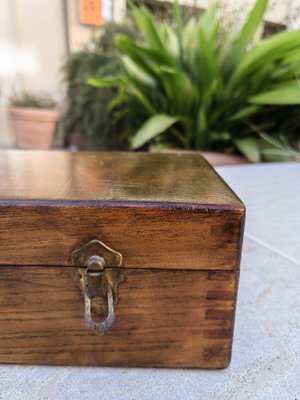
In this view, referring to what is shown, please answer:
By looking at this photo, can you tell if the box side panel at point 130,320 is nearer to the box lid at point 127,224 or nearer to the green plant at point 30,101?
the box lid at point 127,224

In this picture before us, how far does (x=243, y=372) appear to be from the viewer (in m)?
0.41

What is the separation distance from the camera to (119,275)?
399 millimetres

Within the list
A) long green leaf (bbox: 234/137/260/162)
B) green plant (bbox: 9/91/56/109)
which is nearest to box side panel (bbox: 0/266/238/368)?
long green leaf (bbox: 234/137/260/162)

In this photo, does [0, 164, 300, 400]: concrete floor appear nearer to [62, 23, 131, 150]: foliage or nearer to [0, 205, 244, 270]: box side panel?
[0, 205, 244, 270]: box side panel

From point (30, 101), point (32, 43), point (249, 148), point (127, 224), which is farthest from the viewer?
point (32, 43)

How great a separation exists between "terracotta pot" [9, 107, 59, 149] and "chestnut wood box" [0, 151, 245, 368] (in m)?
2.39

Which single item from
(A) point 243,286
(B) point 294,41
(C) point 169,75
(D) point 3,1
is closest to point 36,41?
(D) point 3,1

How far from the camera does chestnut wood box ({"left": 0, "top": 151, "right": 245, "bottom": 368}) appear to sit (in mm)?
375

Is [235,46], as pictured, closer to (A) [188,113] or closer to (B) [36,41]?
(A) [188,113]

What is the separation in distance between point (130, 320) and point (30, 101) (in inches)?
112

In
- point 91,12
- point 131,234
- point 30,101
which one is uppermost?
point 91,12

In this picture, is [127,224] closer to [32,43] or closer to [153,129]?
[153,129]

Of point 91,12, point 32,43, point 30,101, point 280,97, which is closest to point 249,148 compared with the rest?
point 280,97

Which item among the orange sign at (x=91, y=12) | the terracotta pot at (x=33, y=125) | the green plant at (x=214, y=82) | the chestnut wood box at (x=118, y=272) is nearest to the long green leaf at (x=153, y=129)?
the green plant at (x=214, y=82)
